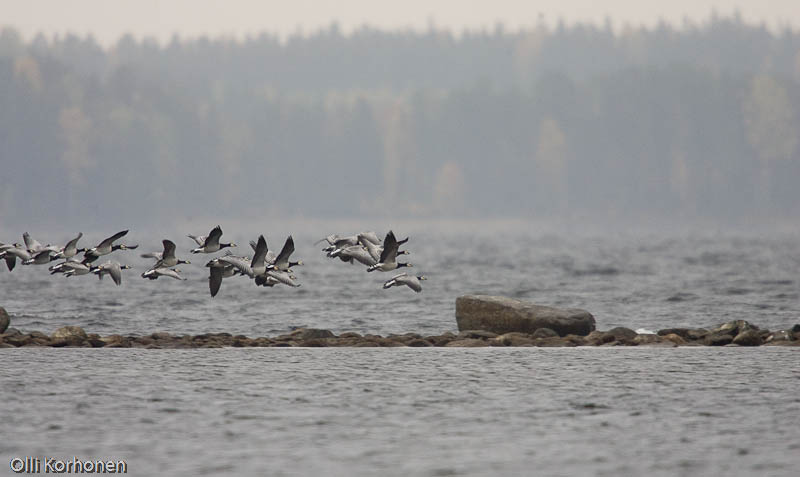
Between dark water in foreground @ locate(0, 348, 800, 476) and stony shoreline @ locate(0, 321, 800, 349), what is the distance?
1.24 metres

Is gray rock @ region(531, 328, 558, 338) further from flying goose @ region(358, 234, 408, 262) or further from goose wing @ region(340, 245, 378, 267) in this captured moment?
goose wing @ region(340, 245, 378, 267)

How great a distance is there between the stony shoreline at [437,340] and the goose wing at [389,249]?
295 cm

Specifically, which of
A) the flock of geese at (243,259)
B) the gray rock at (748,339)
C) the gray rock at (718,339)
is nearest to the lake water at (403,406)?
the gray rock at (748,339)

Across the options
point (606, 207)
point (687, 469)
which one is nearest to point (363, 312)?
point (687, 469)

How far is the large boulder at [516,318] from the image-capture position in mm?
28203

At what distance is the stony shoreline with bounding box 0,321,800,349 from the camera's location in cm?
2636

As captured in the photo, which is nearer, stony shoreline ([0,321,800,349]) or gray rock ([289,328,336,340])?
stony shoreline ([0,321,800,349])

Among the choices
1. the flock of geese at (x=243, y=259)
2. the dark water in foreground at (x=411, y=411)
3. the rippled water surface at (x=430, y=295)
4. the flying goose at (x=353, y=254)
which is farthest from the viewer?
the rippled water surface at (x=430, y=295)

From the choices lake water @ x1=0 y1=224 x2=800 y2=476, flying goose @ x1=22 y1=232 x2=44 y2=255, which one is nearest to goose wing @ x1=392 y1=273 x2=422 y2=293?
lake water @ x1=0 y1=224 x2=800 y2=476

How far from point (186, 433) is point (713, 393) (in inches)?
321

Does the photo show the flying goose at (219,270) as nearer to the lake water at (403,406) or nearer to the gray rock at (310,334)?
the lake water at (403,406)

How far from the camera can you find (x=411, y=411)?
1792 cm

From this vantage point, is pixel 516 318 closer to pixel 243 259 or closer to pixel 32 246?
pixel 243 259

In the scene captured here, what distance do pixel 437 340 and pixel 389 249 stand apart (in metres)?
3.87
